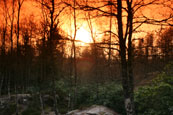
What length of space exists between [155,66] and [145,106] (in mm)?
5929

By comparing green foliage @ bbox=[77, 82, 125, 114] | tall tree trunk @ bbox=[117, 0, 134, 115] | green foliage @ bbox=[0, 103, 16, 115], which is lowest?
green foliage @ bbox=[0, 103, 16, 115]

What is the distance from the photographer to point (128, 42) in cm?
682

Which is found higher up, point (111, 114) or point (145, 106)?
point (145, 106)

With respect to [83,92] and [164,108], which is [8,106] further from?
[164,108]

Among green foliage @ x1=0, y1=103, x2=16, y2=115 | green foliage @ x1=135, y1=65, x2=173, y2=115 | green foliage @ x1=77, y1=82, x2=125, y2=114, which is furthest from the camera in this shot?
green foliage @ x1=0, y1=103, x2=16, y2=115

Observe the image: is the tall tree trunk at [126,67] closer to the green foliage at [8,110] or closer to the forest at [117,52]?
the forest at [117,52]

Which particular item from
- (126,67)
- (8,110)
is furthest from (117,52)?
(8,110)

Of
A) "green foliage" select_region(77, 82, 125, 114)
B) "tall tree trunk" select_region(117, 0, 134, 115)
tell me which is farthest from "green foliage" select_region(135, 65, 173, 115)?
"tall tree trunk" select_region(117, 0, 134, 115)

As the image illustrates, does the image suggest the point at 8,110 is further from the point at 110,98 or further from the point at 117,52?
the point at 117,52

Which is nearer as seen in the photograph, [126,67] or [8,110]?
[126,67]

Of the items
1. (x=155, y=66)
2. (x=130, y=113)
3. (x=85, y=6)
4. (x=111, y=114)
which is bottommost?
(x=111, y=114)

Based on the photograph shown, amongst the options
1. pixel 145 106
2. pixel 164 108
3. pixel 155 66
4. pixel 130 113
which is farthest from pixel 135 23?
pixel 145 106

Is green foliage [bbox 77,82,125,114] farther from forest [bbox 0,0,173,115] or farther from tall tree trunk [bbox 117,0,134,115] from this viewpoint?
tall tree trunk [bbox 117,0,134,115]

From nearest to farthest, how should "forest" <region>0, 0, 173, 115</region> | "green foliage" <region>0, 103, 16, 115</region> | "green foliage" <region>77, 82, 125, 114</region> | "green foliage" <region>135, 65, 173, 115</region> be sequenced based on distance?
"forest" <region>0, 0, 173, 115</region> < "green foliage" <region>135, 65, 173, 115</region> < "green foliage" <region>77, 82, 125, 114</region> < "green foliage" <region>0, 103, 16, 115</region>
